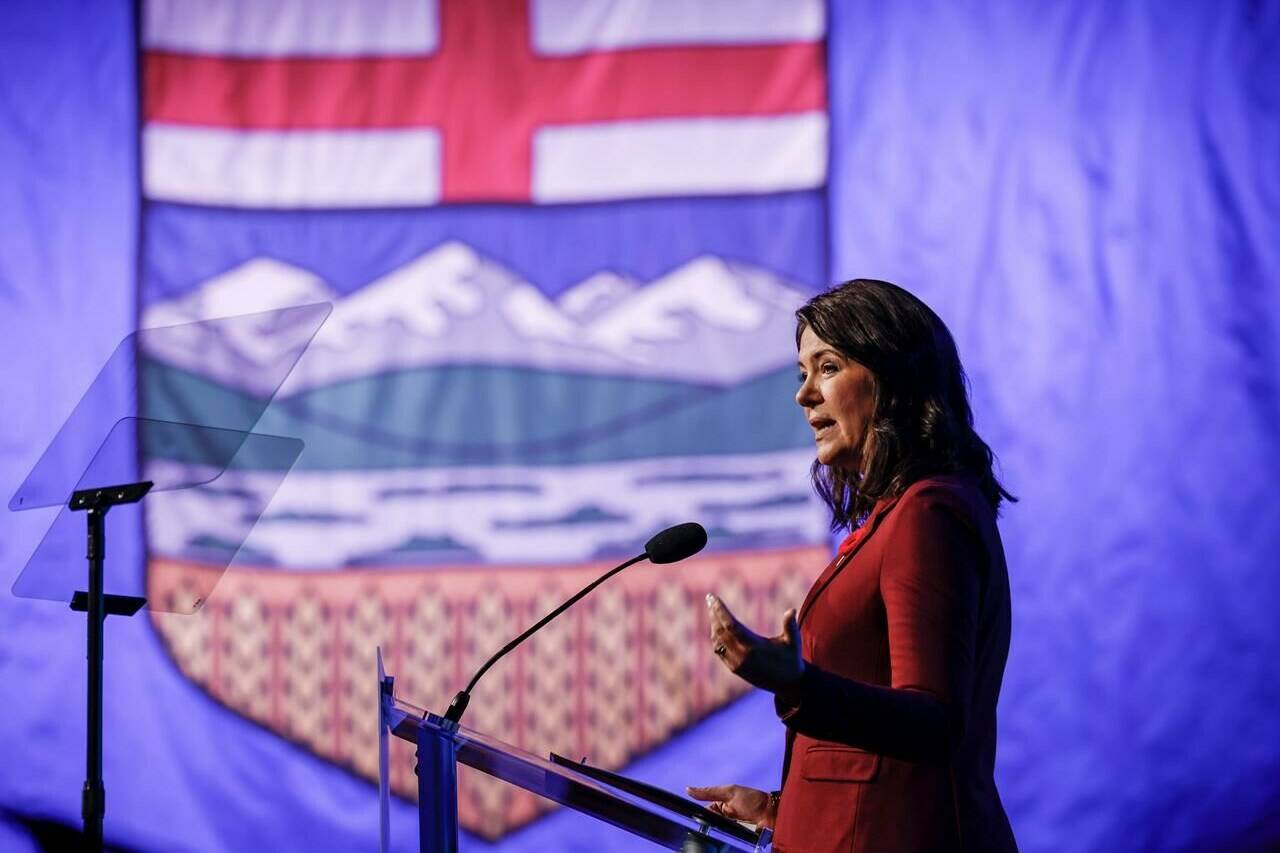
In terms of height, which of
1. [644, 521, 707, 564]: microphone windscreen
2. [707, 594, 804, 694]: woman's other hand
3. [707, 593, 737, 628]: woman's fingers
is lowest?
[707, 594, 804, 694]: woman's other hand

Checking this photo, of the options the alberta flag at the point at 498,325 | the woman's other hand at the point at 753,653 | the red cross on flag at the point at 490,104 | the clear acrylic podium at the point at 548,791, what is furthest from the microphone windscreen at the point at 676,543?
the red cross on flag at the point at 490,104

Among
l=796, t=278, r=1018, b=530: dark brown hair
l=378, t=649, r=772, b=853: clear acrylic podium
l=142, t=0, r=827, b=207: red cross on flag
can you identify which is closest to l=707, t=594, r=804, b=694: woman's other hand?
l=378, t=649, r=772, b=853: clear acrylic podium

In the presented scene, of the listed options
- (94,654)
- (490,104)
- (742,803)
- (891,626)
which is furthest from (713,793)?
(490,104)

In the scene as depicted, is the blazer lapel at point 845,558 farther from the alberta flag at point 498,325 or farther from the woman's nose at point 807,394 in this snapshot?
the alberta flag at point 498,325

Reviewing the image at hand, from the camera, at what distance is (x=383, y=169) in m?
2.79

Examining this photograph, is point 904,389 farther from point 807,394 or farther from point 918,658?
point 918,658

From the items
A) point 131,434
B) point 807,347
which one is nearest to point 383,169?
point 131,434

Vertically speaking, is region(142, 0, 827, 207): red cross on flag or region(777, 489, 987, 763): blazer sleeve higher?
region(142, 0, 827, 207): red cross on flag

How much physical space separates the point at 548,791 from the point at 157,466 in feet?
3.52

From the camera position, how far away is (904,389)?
136 centimetres

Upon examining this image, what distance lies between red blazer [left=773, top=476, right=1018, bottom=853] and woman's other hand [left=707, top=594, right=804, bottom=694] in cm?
2

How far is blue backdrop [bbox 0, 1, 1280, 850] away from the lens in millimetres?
2689

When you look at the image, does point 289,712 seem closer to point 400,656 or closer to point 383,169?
point 400,656

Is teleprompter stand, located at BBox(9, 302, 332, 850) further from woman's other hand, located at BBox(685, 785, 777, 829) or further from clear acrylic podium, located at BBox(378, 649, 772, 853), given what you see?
woman's other hand, located at BBox(685, 785, 777, 829)
